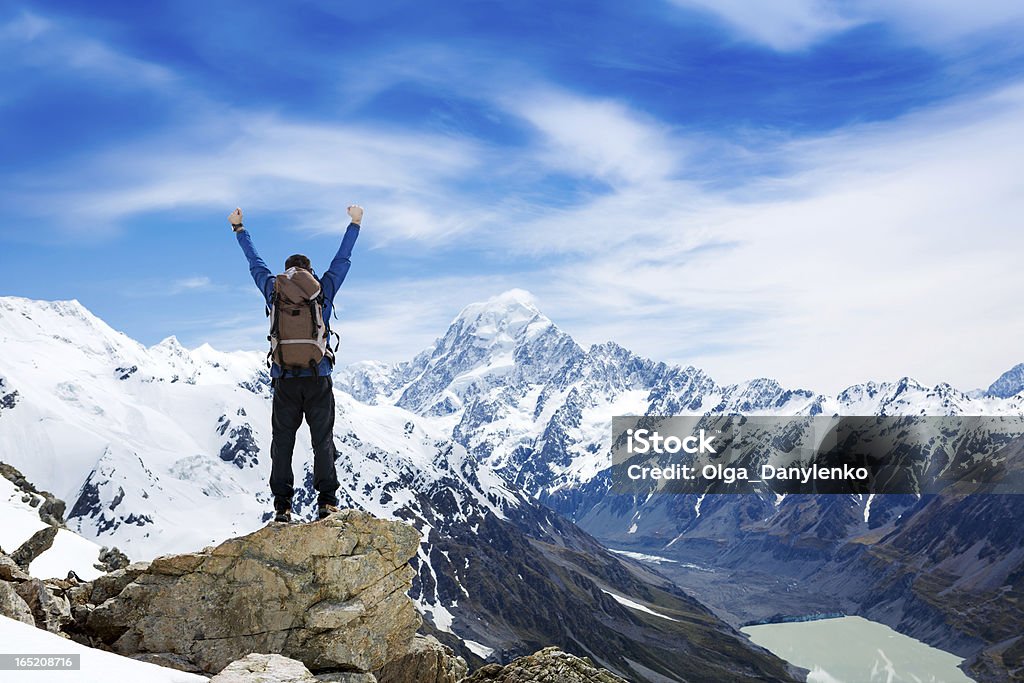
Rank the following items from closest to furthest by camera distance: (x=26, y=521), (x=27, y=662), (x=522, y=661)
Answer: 1. (x=27, y=662)
2. (x=522, y=661)
3. (x=26, y=521)

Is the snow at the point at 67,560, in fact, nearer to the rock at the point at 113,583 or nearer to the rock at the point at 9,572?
the rock at the point at 113,583

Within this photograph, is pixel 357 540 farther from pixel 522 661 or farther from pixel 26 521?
pixel 26 521

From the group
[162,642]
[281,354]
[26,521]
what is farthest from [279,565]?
[26,521]

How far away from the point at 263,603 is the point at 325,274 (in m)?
6.35

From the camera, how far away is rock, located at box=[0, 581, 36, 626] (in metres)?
13.6

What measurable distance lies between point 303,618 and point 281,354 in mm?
5077

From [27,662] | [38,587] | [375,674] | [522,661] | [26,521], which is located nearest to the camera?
A: [27,662]

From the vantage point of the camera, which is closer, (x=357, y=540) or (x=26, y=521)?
Result: (x=357, y=540)

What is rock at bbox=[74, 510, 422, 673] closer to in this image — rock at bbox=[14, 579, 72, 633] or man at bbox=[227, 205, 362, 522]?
rock at bbox=[14, 579, 72, 633]

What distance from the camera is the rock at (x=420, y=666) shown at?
18.1 metres

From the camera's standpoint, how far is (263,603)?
16.0 m

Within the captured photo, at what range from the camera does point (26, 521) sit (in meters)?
37.9

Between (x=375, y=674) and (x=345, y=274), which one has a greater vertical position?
(x=345, y=274)

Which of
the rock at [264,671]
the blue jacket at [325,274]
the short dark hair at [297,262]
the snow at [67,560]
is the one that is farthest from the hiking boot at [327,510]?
the snow at [67,560]
